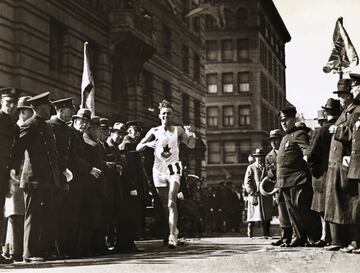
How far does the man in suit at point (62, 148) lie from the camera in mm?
8906

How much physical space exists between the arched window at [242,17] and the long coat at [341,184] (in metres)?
49.1

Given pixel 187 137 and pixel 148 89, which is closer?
pixel 187 137

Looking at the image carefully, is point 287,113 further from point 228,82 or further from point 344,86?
point 228,82

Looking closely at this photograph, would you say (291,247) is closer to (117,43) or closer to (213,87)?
(117,43)

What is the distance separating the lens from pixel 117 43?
2281cm

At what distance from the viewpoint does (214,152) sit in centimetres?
5600

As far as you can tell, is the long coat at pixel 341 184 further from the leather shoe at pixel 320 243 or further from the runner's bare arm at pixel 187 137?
the runner's bare arm at pixel 187 137

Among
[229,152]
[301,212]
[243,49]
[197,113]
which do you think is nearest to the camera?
[301,212]

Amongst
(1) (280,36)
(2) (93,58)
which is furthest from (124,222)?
(1) (280,36)

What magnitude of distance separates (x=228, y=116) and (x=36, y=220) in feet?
163

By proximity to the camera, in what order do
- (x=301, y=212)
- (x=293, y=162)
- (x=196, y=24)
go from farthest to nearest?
(x=196, y=24)
(x=293, y=162)
(x=301, y=212)

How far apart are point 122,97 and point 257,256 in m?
15.9

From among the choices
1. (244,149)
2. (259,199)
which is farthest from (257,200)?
(244,149)

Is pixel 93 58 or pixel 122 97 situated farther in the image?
pixel 122 97
